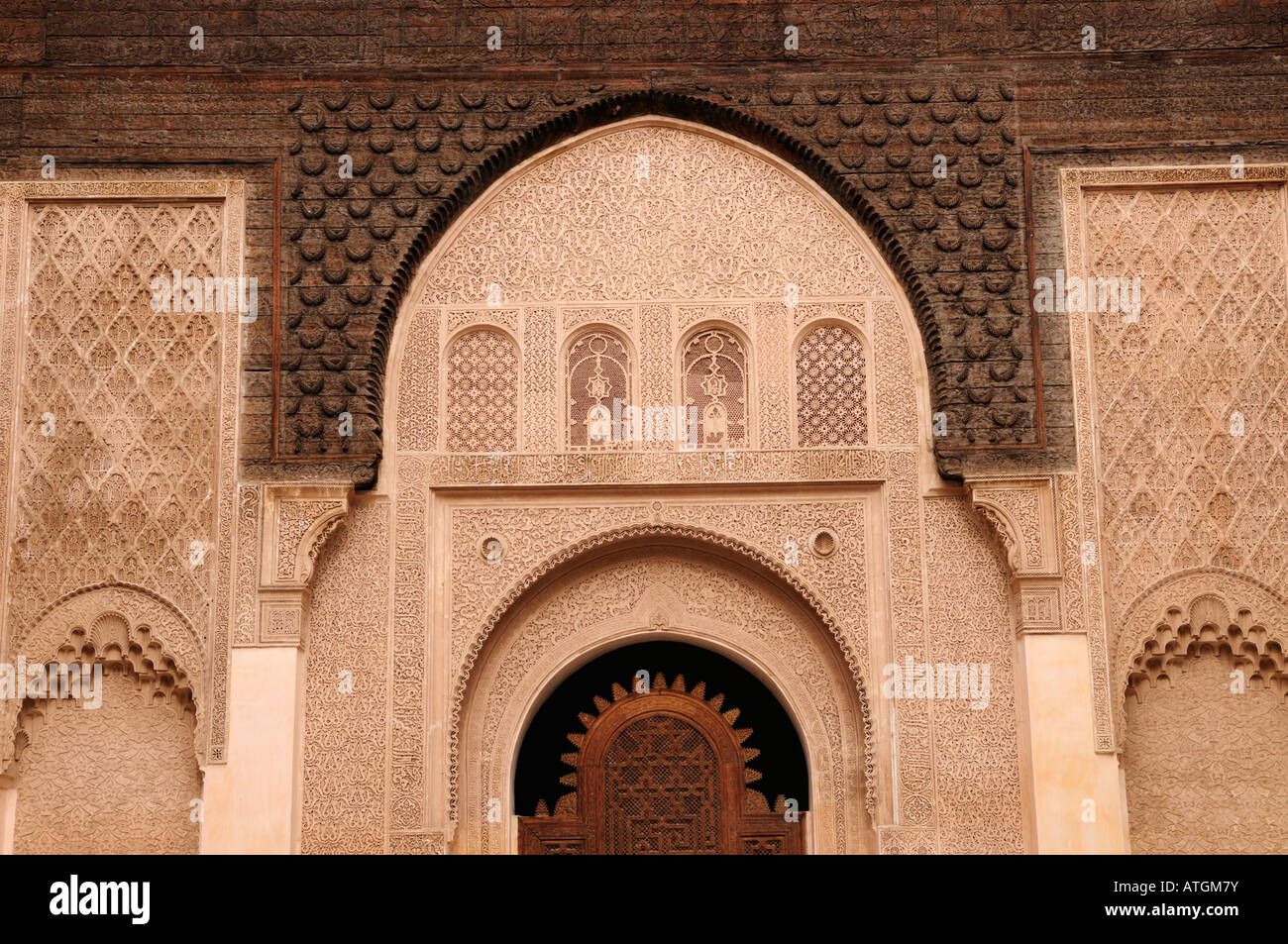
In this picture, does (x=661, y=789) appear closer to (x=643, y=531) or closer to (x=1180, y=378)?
(x=643, y=531)

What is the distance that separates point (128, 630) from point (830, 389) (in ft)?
10.5

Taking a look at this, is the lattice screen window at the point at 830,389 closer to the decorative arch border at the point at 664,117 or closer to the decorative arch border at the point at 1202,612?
the decorative arch border at the point at 664,117

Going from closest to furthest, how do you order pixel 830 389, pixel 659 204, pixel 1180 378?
pixel 1180 378
pixel 830 389
pixel 659 204

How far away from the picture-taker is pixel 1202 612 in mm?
7559

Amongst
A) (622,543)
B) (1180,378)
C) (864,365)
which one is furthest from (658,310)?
(1180,378)

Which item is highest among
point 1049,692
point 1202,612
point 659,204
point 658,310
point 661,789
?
point 659,204

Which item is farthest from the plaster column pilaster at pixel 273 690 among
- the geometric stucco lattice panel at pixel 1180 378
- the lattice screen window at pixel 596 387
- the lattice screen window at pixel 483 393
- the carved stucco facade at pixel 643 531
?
the geometric stucco lattice panel at pixel 1180 378

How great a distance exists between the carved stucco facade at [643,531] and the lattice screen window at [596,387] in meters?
0.02

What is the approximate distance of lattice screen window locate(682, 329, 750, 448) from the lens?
7.88m

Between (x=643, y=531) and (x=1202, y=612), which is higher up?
(x=643, y=531)

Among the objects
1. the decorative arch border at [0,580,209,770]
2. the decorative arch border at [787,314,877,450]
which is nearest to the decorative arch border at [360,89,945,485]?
the decorative arch border at [787,314,877,450]

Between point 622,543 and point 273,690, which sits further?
point 622,543

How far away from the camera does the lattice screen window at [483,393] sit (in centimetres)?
786
